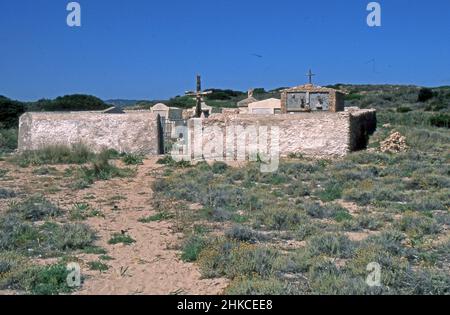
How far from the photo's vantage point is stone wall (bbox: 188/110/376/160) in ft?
57.1

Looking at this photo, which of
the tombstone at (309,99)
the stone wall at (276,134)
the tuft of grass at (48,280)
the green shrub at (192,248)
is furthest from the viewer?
the tombstone at (309,99)

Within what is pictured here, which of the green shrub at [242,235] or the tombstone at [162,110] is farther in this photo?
the tombstone at [162,110]

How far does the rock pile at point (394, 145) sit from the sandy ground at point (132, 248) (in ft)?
32.1

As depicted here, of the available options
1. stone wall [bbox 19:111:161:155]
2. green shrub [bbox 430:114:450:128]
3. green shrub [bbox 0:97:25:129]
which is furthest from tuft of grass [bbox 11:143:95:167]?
green shrub [bbox 430:114:450:128]

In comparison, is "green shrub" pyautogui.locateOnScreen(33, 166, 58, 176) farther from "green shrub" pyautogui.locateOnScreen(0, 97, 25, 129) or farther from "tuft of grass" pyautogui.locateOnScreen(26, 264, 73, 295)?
"green shrub" pyautogui.locateOnScreen(0, 97, 25, 129)

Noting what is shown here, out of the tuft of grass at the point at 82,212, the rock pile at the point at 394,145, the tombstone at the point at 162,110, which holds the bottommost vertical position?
the tuft of grass at the point at 82,212

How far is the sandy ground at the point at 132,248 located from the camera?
5.77 m

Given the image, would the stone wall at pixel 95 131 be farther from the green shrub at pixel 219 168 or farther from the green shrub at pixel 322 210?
the green shrub at pixel 322 210

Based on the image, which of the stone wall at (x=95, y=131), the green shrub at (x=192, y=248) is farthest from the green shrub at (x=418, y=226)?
the stone wall at (x=95, y=131)

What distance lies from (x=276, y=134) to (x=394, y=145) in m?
4.52

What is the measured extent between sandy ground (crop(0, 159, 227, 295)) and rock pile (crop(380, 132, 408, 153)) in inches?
385

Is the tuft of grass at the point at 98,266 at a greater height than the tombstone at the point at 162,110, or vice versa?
the tombstone at the point at 162,110

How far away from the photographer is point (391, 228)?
835 centimetres
